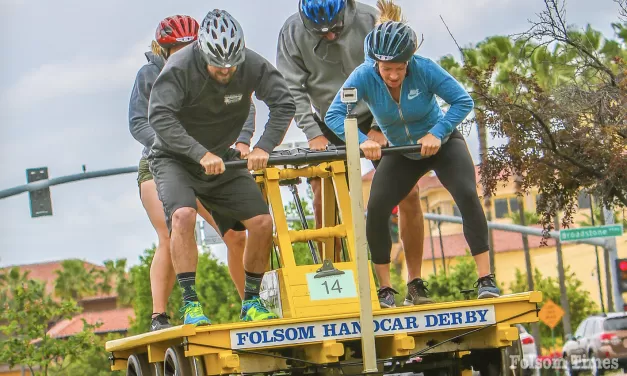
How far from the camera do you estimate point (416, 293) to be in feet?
34.5

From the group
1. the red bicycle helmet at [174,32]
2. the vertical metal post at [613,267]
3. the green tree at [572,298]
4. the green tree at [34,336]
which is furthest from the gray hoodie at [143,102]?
the green tree at [572,298]

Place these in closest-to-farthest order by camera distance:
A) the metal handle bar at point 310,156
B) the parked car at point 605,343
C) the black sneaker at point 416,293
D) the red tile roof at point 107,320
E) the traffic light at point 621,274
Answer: the metal handle bar at point 310,156 < the black sneaker at point 416,293 < the parked car at point 605,343 < the traffic light at point 621,274 < the red tile roof at point 107,320

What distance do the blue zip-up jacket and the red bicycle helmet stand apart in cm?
158

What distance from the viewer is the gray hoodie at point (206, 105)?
9.38 meters

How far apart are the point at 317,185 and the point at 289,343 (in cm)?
317

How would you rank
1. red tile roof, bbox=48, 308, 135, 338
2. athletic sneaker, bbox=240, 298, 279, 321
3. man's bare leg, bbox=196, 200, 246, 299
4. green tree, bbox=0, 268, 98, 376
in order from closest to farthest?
athletic sneaker, bbox=240, 298, 279, 321, man's bare leg, bbox=196, 200, 246, 299, green tree, bbox=0, 268, 98, 376, red tile roof, bbox=48, 308, 135, 338

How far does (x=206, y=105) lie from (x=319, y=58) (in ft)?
5.49

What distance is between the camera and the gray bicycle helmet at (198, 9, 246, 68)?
9.10 m

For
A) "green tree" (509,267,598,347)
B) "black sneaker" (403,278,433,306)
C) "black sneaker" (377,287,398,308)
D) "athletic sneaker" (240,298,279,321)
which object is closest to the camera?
"athletic sneaker" (240,298,279,321)

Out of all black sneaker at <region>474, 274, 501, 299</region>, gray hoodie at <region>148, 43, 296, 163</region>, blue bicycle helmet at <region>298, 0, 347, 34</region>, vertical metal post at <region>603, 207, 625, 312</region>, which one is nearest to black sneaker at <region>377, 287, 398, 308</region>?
black sneaker at <region>474, 274, 501, 299</region>

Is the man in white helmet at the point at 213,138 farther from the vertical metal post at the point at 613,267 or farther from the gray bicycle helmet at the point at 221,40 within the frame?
the vertical metal post at the point at 613,267

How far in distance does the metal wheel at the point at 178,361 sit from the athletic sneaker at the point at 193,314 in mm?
A: 198

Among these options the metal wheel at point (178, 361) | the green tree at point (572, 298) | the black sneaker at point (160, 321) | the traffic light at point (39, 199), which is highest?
the traffic light at point (39, 199)

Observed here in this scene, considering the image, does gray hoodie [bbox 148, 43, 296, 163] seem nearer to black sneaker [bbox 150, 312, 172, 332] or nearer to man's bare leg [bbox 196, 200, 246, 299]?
man's bare leg [bbox 196, 200, 246, 299]
